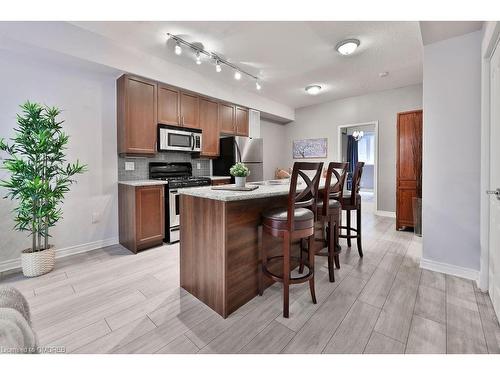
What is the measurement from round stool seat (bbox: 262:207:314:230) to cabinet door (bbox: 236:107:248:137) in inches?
127

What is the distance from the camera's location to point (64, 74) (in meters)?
2.81

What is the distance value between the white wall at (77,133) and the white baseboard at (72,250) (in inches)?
0.5

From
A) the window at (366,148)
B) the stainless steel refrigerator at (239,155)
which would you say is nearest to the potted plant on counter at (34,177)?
the stainless steel refrigerator at (239,155)

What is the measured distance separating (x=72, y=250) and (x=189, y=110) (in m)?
2.60

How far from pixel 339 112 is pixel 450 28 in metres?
3.48

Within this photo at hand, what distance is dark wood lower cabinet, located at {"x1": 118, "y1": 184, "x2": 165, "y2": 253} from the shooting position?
9.61 feet

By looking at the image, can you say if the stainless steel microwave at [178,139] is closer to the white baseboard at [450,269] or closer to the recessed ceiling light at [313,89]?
the recessed ceiling light at [313,89]

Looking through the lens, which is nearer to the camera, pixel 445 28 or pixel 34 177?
pixel 445 28

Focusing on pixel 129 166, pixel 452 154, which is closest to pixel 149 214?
pixel 129 166

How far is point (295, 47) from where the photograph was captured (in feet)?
9.89

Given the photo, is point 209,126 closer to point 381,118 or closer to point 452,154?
point 452,154
